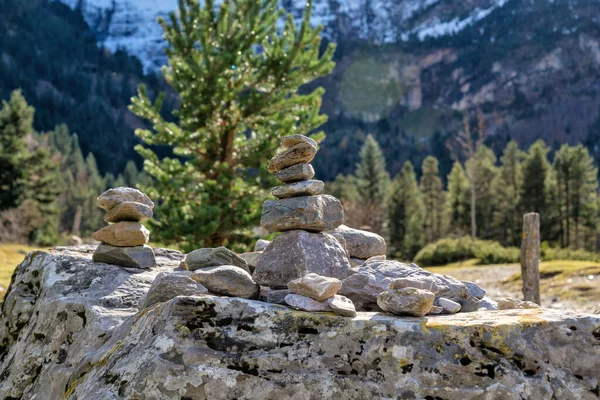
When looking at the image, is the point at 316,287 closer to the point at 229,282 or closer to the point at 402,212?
the point at 229,282

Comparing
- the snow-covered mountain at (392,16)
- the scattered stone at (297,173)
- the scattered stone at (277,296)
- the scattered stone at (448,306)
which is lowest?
the scattered stone at (448,306)

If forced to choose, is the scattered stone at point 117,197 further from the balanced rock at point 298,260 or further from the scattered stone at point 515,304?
the scattered stone at point 515,304

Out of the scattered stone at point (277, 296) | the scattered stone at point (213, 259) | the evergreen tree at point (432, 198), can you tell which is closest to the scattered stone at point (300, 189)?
the scattered stone at point (213, 259)

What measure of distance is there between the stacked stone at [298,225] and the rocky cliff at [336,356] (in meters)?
0.92

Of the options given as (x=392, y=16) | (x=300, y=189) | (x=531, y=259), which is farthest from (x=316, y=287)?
(x=392, y=16)

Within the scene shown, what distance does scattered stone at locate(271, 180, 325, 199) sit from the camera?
15.8 ft

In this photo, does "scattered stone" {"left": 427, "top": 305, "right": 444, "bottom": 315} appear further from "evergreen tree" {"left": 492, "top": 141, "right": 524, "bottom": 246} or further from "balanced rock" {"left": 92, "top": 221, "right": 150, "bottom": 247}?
"evergreen tree" {"left": 492, "top": 141, "right": 524, "bottom": 246}

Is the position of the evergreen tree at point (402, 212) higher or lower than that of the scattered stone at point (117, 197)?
lower

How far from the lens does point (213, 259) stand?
16.2 ft

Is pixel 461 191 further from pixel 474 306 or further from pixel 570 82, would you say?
pixel 570 82

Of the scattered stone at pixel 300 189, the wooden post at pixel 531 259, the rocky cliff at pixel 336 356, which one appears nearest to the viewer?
the rocky cliff at pixel 336 356

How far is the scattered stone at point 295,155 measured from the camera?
4855 millimetres

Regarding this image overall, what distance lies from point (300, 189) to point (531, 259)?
1082 centimetres

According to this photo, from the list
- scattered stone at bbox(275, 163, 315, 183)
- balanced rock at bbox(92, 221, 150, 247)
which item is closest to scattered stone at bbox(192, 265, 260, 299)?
scattered stone at bbox(275, 163, 315, 183)
